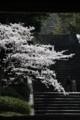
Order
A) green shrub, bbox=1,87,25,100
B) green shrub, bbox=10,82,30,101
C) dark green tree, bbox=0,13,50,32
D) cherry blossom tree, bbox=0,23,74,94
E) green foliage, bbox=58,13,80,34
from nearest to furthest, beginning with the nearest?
cherry blossom tree, bbox=0,23,74,94, green shrub, bbox=1,87,25,100, green shrub, bbox=10,82,30,101, dark green tree, bbox=0,13,50,32, green foliage, bbox=58,13,80,34

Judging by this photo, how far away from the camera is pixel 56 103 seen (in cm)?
1270

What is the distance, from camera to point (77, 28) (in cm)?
2250

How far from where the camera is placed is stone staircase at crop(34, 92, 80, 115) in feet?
39.2

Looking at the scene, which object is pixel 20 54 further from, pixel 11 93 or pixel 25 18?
pixel 25 18

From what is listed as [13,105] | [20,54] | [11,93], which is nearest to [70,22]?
[20,54]

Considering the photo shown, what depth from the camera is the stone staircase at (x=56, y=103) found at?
11.9 m

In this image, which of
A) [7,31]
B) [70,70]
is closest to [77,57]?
[70,70]

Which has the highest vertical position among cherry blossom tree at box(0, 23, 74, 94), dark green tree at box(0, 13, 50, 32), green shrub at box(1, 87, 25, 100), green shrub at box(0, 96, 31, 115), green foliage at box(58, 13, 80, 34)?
green foliage at box(58, 13, 80, 34)

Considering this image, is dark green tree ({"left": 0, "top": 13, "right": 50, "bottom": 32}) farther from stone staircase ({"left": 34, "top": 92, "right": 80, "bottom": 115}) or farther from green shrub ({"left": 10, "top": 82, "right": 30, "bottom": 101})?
stone staircase ({"left": 34, "top": 92, "right": 80, "bottom": 115})

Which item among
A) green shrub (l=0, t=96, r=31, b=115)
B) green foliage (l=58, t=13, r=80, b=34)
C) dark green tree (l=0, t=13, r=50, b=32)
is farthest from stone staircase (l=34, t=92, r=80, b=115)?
green foliage (l=58, t=13, r=80, b=34)

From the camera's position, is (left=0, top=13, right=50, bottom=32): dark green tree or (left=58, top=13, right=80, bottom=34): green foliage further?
(left=58, top=13, right=80, bottom=34): green foliage

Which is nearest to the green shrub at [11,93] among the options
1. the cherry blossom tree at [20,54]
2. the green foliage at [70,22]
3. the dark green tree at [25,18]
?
the cherry blossom tree at [20,54]

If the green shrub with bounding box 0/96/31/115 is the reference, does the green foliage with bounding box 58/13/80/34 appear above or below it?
above
